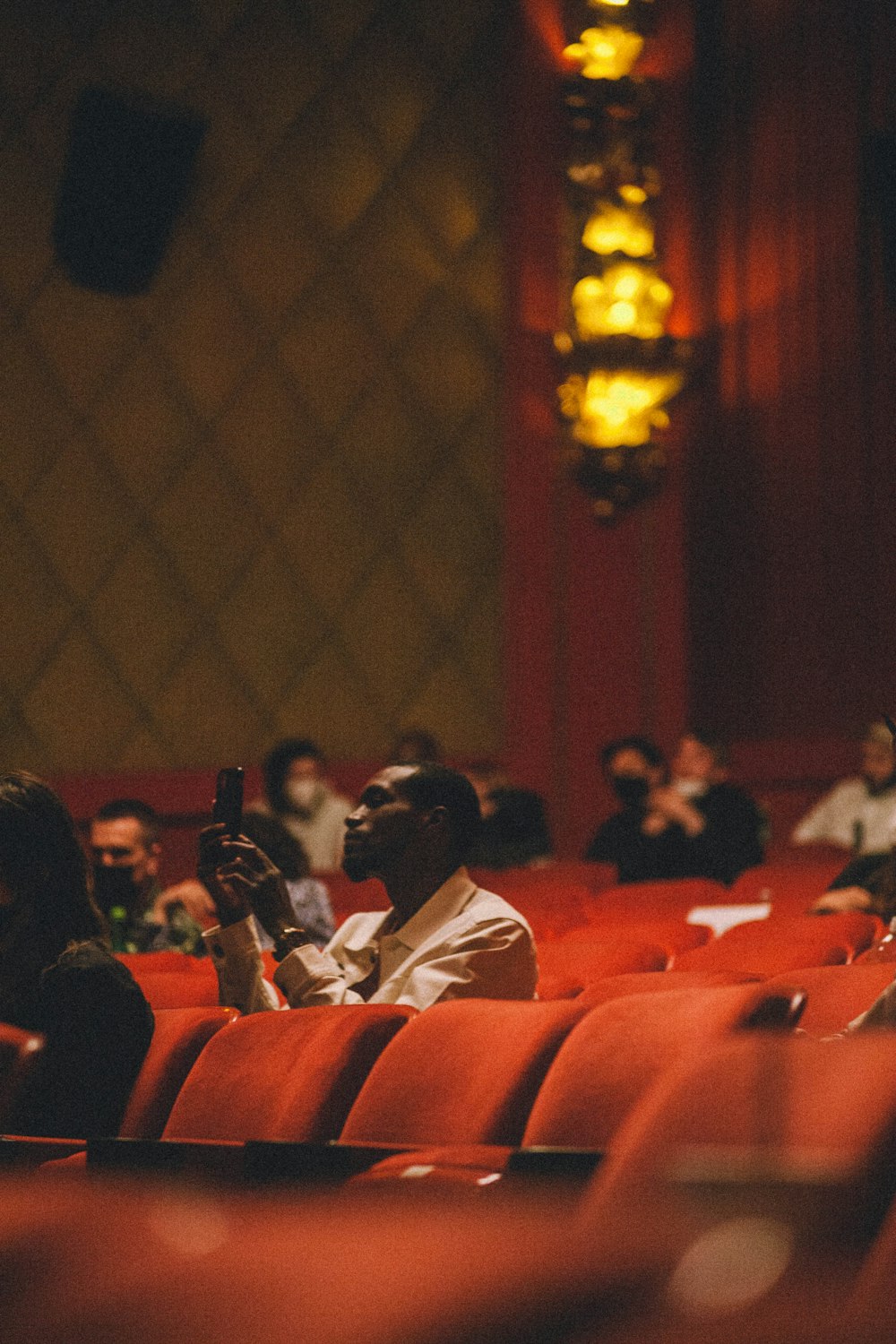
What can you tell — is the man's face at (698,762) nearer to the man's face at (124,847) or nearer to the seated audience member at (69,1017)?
the man's face at (124,847)

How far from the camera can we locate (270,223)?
4523 millimetres

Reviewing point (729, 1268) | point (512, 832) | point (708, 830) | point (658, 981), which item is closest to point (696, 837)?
point (708, 830)

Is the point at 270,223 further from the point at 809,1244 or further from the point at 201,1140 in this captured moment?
the point at 809,1244

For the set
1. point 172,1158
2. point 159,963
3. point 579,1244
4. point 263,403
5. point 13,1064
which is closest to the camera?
point 579,1244

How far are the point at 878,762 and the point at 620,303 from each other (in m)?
1.71

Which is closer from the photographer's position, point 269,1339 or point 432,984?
point 269,1339

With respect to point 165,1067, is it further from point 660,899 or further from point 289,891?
point 660,899

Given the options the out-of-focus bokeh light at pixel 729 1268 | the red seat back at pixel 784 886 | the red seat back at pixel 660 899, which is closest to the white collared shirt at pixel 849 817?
the red seat back at pixel 784 886

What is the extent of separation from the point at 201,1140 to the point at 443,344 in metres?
3.63

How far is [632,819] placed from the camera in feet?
12.2

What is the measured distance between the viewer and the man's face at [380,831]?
1.82 m

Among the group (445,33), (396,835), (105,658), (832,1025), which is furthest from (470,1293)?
(445,33)

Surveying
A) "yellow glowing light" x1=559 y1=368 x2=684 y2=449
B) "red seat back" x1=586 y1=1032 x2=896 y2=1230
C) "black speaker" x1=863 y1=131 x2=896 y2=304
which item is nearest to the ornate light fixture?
"yellow glowing light" x1=559 y1=368 x2=684 y2=449

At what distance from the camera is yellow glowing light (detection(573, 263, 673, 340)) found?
4.73 metres
